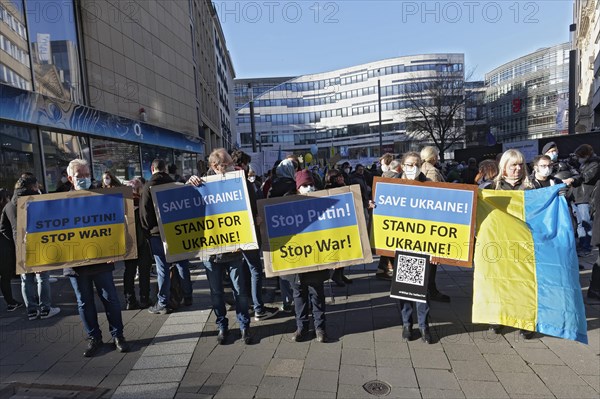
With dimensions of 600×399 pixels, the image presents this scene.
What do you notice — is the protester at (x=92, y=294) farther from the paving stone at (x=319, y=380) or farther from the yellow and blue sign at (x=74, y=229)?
the paving stone at (x=319, y=380)

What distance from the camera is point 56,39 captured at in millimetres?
12164

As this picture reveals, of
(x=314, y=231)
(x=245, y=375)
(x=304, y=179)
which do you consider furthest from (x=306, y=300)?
(x=304, y=179)

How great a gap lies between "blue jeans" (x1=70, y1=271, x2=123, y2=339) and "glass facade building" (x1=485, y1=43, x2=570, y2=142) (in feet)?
239

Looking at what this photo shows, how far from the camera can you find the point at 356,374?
11.4 feet

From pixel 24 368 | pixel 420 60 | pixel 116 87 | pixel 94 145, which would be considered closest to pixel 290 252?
pixel 24 368

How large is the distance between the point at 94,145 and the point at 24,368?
11.7m

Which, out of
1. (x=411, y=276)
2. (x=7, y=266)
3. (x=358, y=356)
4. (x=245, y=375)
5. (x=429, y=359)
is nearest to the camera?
(x=245, y=375)

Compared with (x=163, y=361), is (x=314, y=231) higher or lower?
higher

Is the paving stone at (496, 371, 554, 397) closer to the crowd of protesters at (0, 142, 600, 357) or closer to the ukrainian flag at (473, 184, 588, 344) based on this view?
the ukrainian flag at (473, 184, 588, 344)

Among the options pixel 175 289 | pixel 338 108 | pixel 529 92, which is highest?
pixel 338 108

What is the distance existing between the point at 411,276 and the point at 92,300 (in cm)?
349

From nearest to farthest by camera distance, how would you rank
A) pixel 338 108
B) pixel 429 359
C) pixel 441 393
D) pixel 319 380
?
1. pixel 441 393
2. pixel 319 380
3. pixel 429 359
4. pixel 338 108

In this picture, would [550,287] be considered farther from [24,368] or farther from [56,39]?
[56,39]

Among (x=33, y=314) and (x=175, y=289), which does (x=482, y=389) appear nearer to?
(x=175, y=289)
